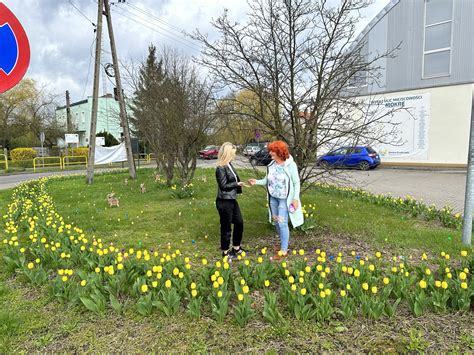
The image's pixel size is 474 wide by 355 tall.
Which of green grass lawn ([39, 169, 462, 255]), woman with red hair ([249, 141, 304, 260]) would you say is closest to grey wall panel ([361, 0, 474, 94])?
green grass lawn ([39, 169, 462, 255])

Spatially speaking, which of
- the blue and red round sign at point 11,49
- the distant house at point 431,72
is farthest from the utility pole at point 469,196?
the distant house at point 431,72

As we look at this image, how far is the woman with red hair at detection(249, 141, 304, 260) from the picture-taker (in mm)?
4418

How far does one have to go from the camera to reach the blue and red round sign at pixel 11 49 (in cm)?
221

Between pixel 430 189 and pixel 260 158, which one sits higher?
pixel 260 158

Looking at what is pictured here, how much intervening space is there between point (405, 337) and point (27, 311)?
10.8 ft

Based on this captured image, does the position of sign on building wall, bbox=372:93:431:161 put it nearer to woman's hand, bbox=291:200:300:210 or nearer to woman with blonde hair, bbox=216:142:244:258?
woman's hand, bbox=291:200:300:210

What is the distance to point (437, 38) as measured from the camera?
19203 millimetres

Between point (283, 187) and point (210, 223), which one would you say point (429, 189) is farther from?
point (283, 187)

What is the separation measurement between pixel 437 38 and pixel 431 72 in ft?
5.98

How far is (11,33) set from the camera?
2.24 m

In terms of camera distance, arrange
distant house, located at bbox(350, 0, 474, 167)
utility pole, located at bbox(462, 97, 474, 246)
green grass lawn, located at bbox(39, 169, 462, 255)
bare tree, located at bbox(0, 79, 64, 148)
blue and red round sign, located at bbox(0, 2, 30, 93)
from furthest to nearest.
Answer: bare tree, located at bbox(0, 79, 64, 148), distant house, located at bbox(350, 0, 474, 167), green grass lawn, located at bbox(39, 169, 462, 255), utility pole, located at bbox(462, 97, 474, 246), blue and red round sign, located at bbox(0, 2, 30, 93)

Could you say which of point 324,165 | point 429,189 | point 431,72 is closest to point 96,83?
point 324,165

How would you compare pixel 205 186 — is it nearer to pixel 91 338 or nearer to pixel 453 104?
pixel 91 338

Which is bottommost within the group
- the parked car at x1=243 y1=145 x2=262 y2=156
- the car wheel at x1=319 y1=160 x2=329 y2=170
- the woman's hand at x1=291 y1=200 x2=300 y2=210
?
the woman's hand at x1=291 y1=200 x2=300 y2=210
